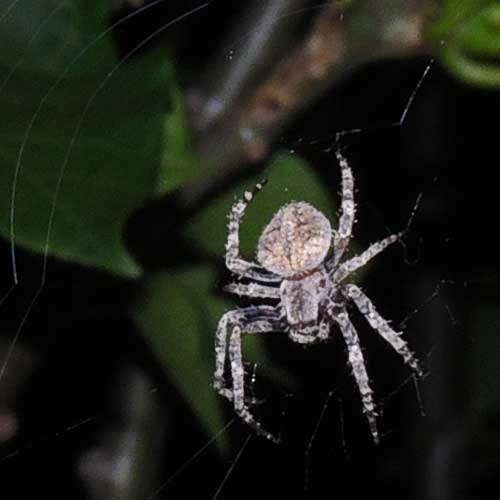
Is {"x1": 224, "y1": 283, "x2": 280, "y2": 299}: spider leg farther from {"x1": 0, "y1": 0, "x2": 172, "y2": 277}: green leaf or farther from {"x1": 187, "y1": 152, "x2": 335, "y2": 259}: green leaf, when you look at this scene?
{"x1": 0, "y1": 0, "x2": 172, "y2": 277}: green leaf

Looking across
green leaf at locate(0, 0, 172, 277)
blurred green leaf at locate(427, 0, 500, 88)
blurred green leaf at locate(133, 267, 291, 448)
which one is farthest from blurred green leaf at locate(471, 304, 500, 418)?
green leaf at locate(0, 0, 172, 277)

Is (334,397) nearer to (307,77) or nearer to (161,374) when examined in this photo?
(161,374)

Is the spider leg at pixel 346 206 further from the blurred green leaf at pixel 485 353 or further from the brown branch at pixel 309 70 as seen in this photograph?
the blurred green leaf at pixel 485 353

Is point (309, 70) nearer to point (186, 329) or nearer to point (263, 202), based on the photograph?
point (263, 202)

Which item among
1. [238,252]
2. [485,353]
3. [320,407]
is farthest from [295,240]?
[485,353]

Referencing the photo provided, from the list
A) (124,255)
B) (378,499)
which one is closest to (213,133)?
(124,255)
